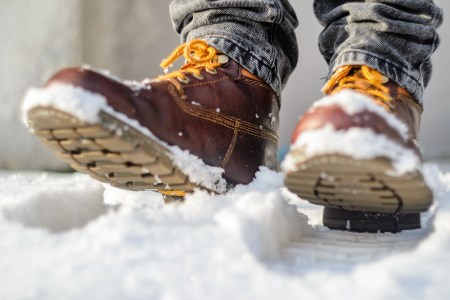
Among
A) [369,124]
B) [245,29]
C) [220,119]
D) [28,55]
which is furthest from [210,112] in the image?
[28,55]

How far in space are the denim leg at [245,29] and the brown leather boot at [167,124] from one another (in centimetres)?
2

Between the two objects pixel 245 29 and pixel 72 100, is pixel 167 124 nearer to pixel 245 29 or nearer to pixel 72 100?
pixel 72 100

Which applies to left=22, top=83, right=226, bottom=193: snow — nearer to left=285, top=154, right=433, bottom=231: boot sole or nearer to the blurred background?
left=285, top=154, right=433, bottom=231: boot sole

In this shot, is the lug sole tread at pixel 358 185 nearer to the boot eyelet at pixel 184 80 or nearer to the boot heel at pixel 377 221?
the boot heel at pixel 377 221

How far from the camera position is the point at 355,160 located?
17.8 inches

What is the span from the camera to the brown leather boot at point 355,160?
45cm

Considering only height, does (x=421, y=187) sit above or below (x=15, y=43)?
above

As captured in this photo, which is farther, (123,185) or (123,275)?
(123,185)

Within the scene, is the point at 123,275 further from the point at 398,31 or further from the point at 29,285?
the point at 398,31

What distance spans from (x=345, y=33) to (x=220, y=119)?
0.27 meters

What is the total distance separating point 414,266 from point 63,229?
0.34 m

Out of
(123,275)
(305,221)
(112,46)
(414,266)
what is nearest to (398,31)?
(305,221)

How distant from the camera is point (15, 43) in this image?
5.37 feet

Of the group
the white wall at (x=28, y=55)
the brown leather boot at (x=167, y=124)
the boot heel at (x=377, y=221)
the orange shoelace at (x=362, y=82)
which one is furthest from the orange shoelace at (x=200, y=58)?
the white wall at (x=28, y=55)
